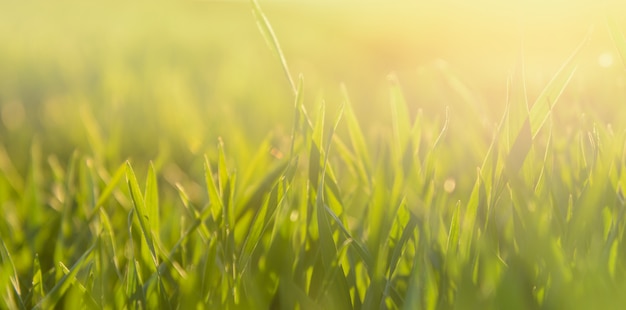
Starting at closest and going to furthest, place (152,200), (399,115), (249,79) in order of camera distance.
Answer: (152,200)
(399,115)
(249,79)

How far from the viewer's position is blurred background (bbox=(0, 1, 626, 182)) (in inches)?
46.9

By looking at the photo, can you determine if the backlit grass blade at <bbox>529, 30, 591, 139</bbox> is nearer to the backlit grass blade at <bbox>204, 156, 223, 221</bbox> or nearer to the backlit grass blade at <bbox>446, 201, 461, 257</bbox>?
the backlit grass blade at <bbox>446, 201, 461, 257</bbox>

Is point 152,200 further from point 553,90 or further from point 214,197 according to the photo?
point 553,90

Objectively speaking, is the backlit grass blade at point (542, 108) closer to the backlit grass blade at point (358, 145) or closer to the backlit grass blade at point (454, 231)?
the backlit grass blade at point (454, 231)

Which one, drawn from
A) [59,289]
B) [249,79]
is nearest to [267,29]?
[59,289]

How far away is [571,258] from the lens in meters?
0.54

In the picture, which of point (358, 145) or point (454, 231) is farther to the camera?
point (358, 145)

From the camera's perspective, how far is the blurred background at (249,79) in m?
Answer: 1.19

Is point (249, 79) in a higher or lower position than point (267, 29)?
lower

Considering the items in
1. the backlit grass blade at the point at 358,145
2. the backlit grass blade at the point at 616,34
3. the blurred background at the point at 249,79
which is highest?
the backlit grass blade at the point at 616,34

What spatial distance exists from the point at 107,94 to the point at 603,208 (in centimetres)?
136

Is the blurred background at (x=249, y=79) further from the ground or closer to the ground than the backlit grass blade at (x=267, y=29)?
closer to the ground

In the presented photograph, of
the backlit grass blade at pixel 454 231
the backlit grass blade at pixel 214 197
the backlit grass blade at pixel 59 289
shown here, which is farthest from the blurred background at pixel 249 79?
the backlit grass blade at pixel 59 289

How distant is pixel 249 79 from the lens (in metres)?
1.91
